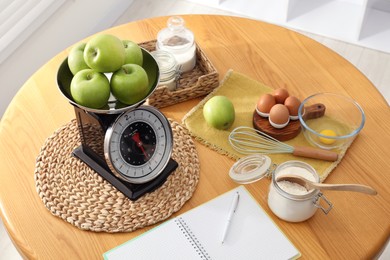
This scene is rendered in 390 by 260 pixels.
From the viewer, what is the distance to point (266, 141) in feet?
4.56

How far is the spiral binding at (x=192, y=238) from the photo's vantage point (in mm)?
1155

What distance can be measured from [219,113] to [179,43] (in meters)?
0.28

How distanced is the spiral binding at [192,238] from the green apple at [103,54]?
0.38 metres

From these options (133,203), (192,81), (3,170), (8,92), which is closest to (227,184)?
(133,203)

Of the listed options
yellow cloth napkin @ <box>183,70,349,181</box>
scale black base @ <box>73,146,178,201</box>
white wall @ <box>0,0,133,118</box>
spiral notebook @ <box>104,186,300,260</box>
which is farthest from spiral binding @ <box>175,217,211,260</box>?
white wall @ <box>0,0,133,118</box>

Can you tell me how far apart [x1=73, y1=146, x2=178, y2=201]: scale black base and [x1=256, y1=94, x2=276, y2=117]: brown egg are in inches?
10.8

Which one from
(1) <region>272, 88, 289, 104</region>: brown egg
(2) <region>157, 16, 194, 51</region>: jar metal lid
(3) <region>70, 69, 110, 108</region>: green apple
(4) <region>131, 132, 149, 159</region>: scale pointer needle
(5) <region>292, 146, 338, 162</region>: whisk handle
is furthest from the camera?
(2) <region>157, 16, 194, 51</region>: jar metal lid

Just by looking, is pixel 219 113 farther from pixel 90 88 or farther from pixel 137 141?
pixel 90 88

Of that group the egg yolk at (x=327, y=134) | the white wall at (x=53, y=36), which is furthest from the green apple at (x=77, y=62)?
the white wall at (x=53, y=36)

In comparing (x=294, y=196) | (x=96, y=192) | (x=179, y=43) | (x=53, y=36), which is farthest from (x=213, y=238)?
(x=53, y=36)

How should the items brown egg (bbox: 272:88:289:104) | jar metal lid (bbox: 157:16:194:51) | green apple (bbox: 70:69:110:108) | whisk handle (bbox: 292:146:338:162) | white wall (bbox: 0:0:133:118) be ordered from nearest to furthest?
green apple (bbox: 70:69:110:108) → whisk handle (bbox: 292:146:338:162) → brown egg (bbox: 272:88:289:104) → jar metal lid (bbox: 157:16:194:51) → white wall (bbox: 0:0:133:118)

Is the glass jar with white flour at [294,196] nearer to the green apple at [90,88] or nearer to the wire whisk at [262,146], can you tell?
the wire whisk at [262,146]

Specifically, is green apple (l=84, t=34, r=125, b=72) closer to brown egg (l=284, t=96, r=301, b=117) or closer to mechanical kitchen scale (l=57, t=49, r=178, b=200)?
mechanical kitchen scale (l=57, t=49, r=178, b=200)

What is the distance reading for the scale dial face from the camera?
118 centimetres
